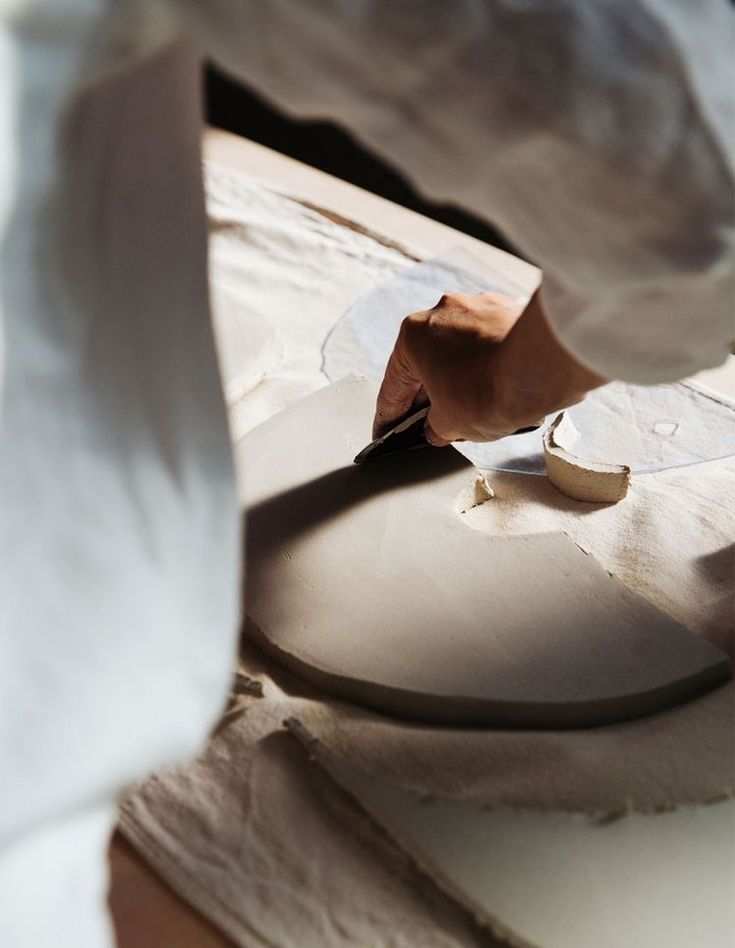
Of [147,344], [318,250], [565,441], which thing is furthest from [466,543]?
[318,250]

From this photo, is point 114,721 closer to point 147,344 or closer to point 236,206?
point 147,344

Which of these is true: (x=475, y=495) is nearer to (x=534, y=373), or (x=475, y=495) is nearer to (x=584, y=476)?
(x=584, y=476)

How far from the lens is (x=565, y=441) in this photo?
1037 millimetres

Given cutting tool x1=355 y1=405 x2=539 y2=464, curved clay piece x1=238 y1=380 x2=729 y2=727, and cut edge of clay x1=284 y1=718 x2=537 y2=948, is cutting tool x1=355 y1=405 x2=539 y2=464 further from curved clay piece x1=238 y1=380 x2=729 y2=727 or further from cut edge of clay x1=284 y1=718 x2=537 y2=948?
cut edge of clay x1=284 y1=718 x2=537 y2=948

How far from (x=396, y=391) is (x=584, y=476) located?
0.72 feet

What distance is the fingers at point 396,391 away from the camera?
0.86 m

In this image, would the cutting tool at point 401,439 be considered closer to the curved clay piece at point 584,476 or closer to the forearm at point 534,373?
the curved clay piece at point 584,476

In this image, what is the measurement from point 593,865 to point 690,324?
0.35m

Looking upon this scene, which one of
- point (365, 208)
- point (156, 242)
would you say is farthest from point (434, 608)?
point (365, 208)

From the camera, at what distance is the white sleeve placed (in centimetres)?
39

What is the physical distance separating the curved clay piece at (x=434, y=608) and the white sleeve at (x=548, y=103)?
36cm

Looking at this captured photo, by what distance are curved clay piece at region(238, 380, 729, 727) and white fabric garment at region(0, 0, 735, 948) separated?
341mm

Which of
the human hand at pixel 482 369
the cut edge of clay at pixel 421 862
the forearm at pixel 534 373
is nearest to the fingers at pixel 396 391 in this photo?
the human hand at pixel 482 369

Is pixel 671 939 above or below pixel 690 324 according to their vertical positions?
below
